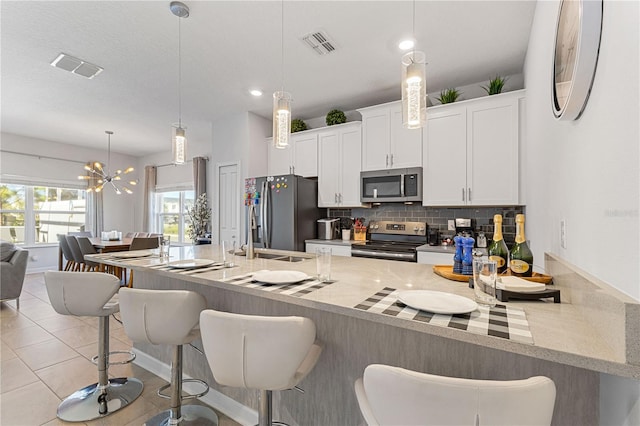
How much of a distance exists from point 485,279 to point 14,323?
185 inches

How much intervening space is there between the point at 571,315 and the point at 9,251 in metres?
5.49

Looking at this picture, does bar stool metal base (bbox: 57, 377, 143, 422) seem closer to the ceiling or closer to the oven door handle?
the oven door handle

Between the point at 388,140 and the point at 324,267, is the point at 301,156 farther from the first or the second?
the point at 324,267

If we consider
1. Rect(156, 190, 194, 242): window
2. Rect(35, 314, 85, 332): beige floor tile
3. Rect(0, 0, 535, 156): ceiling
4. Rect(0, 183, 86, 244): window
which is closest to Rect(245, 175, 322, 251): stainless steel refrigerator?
Rect(0, 0, 535, 156): ceiling

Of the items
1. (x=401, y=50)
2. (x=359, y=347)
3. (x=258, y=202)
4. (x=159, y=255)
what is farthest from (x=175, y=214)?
(x=359, y=347)

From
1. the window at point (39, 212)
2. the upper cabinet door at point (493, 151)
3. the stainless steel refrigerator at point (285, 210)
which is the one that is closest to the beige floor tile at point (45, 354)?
the stainless steel refrigerator at point (285, 210)

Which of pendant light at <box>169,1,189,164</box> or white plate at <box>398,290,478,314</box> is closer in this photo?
white plate at <box>398,290,478,314</box>

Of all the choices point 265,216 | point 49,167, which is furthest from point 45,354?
point 49,167

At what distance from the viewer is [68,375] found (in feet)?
7.52

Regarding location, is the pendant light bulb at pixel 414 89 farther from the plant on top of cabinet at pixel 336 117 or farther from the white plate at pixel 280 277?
the plant on top of cabinet at pixel 336 117

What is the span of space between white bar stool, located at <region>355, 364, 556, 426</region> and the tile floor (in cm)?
152

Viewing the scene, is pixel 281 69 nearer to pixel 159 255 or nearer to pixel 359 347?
pixel 159 255

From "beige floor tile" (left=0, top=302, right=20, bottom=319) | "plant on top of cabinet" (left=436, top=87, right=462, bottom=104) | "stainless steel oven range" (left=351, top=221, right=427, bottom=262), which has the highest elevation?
"plant on top of cabinet" (left=436, top=87, right=462, bottom=104)

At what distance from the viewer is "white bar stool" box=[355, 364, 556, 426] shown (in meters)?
0.65
